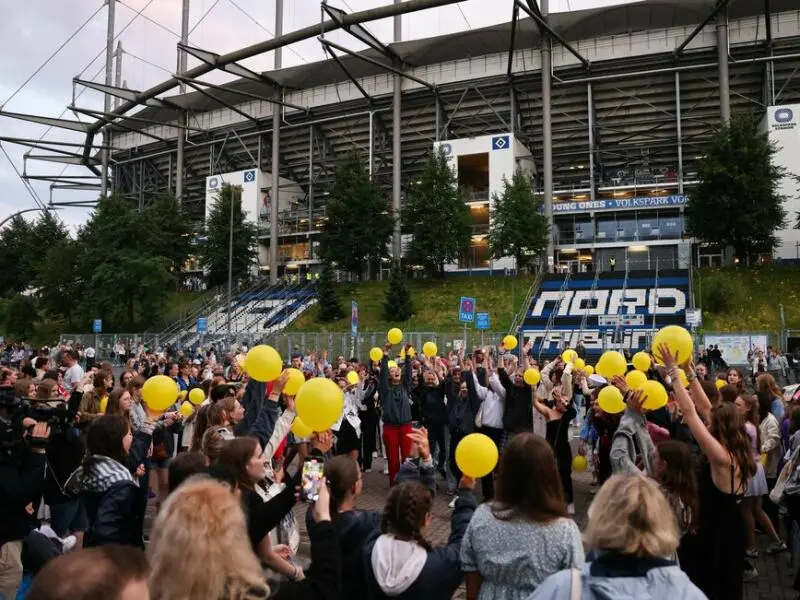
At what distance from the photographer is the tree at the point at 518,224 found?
38.6m

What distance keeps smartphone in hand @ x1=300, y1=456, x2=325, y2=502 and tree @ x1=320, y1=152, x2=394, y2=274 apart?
40.7m

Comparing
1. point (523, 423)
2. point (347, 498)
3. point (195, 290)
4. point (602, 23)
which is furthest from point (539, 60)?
point (347, 498)

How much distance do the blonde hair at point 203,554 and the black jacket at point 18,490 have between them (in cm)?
256

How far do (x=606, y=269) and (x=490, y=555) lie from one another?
4253 centimetres

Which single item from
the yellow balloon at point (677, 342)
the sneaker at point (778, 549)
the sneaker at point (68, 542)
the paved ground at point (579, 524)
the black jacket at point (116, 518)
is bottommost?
the paved ground at point (579, 524)

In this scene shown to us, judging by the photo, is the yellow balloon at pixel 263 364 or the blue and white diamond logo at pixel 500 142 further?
the blue and white diamond logo at pixel 500 142

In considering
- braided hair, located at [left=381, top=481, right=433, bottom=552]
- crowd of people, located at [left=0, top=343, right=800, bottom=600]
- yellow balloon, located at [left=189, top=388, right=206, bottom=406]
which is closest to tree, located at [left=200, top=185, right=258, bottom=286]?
yellow balloon, located at [left=189, top=388, right=206, bottom=406]

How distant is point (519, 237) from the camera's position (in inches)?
1532

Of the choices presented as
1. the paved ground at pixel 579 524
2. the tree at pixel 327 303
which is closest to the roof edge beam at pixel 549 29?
the tree at pixel 327 303

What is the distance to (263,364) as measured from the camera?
4848 mm

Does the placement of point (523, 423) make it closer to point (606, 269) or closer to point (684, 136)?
point (606, 269)

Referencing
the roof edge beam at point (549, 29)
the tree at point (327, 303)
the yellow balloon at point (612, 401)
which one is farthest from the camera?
the tree at point (327, 303)

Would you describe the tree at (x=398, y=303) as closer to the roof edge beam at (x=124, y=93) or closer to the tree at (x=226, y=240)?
the tree at (x=226, y=240)

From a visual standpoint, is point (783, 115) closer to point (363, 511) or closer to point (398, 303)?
point (398, 303)
